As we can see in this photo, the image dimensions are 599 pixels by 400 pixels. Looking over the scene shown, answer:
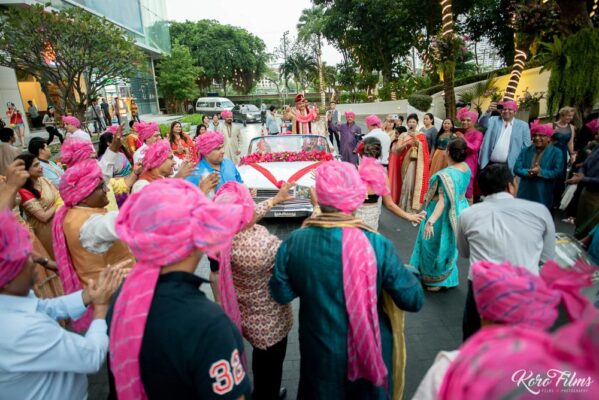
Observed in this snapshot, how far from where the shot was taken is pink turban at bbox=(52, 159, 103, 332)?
2391 mm

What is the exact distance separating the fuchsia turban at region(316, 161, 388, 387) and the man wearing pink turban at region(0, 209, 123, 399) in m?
1.17

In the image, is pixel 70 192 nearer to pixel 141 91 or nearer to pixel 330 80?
pixel 141 91

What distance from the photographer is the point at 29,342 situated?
1.36 meters

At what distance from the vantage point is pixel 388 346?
2.11m

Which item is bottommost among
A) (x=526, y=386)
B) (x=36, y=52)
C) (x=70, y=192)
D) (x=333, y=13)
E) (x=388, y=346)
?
(x=388, y=346)

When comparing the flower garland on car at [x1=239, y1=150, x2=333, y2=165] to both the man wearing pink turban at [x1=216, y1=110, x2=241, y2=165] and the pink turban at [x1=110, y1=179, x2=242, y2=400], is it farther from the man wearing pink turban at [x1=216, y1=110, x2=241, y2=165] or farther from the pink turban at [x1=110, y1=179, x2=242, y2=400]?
the pink turban at [x1=110, y1=179, x2=242, y2=400]

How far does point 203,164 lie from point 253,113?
2498 cm

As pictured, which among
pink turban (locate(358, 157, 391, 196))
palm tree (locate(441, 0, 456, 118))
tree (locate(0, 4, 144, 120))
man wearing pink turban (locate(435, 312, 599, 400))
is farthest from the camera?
palm tree (locate(441, 0, 456, 118))

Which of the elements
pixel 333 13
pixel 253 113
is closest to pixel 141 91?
pixel 253 113

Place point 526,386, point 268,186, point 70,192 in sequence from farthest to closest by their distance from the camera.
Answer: point 268,186, point 70,192, point 526,386

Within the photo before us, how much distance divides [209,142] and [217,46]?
42.4 meters

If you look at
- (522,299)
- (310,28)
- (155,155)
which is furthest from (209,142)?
(310,28)

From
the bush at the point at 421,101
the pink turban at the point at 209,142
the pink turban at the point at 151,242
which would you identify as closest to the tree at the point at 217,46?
the bush at the point at 421,101

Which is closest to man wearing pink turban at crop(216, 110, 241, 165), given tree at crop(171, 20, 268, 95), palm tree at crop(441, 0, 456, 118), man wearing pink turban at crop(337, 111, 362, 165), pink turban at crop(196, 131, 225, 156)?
man wearing pink turban at crop(337, 111, 362, 165)
